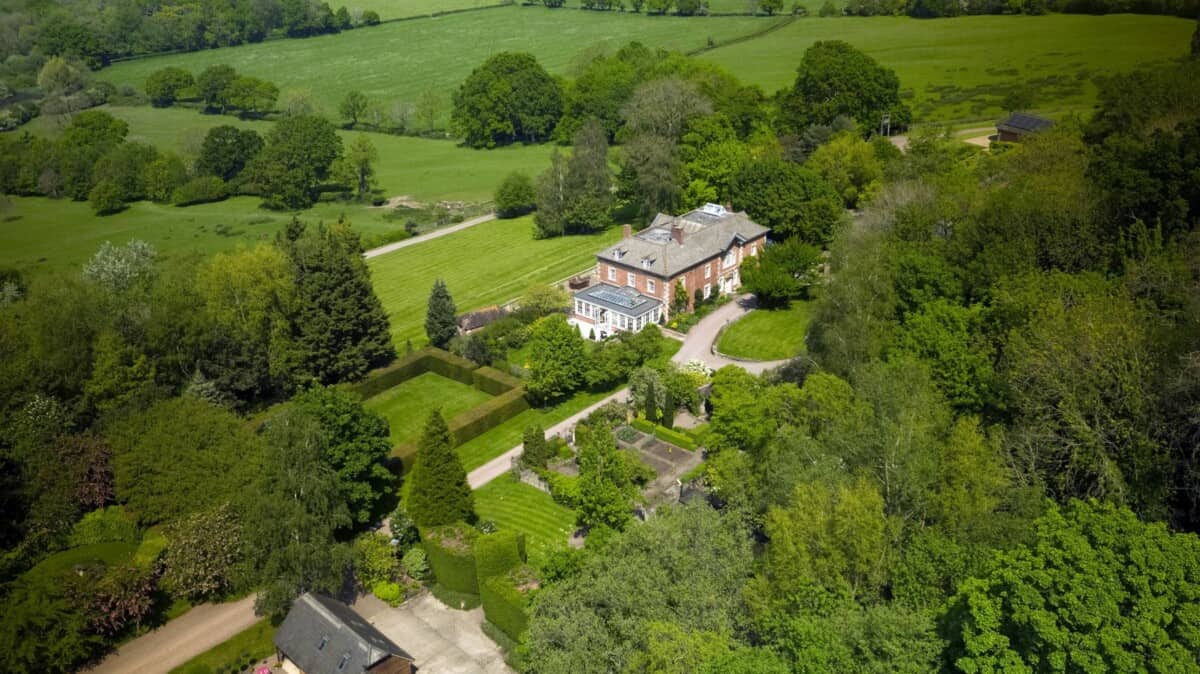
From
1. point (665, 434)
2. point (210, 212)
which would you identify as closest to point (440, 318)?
point (665, 434)

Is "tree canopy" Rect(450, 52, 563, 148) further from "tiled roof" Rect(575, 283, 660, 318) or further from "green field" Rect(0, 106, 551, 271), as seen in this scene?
"tiled roof" Rect(575, 283, 660, 318)

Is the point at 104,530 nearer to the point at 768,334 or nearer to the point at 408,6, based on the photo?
the point at 768,334

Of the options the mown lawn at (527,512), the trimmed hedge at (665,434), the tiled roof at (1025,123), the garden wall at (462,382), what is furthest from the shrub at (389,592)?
the tiled roof at (1025,123)

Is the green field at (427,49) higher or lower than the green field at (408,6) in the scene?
lower

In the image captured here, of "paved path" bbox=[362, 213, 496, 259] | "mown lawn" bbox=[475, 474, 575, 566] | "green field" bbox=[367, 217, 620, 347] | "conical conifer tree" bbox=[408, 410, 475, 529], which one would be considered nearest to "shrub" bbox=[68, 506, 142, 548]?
"conical conifer tree" bbox=[408, 410, 475, 529]

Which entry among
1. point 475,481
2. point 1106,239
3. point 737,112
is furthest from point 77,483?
point 737,112

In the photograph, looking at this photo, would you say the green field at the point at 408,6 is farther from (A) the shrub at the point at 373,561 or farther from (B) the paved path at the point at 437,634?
(B) the paved path at the point at 437,634
